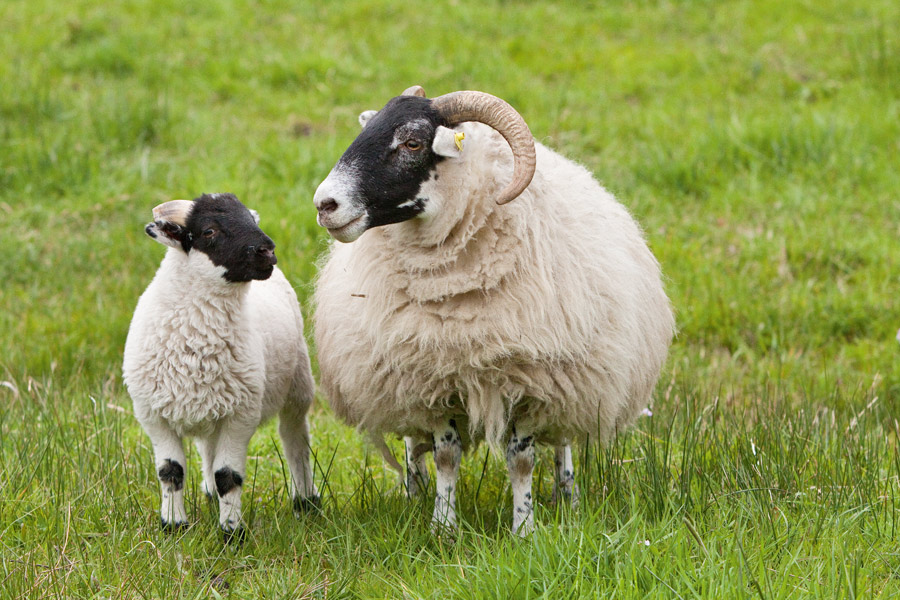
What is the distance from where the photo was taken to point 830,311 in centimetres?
664

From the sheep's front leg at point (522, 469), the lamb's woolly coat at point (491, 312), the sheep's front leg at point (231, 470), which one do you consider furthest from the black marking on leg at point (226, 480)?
the sheep's front leg at point (522, 469)

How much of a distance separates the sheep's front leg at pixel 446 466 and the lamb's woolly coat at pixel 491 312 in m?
0.07

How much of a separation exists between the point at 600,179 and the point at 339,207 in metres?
4.70

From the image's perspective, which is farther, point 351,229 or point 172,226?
point 172,226

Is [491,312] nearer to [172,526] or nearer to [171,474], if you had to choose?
[171,474]

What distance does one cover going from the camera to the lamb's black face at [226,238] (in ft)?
12.0

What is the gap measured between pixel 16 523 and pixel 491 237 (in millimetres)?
2176

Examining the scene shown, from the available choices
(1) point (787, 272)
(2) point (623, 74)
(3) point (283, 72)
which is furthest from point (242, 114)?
(1) point (787, 272)

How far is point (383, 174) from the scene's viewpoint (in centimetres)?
358

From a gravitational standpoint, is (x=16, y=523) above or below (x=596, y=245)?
below

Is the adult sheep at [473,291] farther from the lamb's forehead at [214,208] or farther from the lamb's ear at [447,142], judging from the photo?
the lamb's forehead at [214,208]

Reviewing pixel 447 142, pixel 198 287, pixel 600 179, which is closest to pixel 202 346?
pixel 198 287

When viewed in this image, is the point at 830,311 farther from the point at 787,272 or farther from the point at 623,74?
the point at 623,74

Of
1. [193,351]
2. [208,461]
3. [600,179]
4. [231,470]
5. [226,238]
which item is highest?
[226,238]
